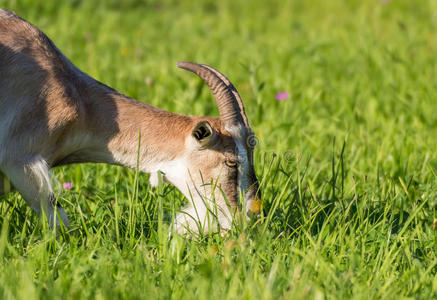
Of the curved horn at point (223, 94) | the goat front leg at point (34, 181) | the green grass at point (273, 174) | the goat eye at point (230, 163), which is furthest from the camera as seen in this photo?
the goat eye at point (230, 163)

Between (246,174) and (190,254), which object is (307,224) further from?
(190,254)

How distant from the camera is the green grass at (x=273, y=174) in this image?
293 centimetres

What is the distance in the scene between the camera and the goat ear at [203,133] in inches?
143

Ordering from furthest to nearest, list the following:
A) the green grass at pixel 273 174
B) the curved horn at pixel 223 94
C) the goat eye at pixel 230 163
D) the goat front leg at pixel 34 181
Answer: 1. the goat eye at pixel 230 163
2. the curved horn at pixel 223 94
3. the goat front leg at pixel 34 181
4. the green grass at pixel 273 174

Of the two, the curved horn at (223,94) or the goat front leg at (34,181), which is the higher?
the curved horn at (223,94)

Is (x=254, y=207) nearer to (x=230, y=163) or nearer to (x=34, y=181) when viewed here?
(x=230, y=163)

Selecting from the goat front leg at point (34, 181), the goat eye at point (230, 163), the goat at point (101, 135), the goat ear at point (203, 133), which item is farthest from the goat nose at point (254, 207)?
the goat front leg at point (34, 181)

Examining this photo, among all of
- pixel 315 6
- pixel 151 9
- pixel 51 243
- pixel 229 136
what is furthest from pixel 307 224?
pixel 315 6

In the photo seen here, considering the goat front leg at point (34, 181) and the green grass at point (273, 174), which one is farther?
the goat front leg at point (34, 181)

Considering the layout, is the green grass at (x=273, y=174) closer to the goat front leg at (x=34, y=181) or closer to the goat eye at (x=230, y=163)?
the goat front leg at (x=34, y=181)

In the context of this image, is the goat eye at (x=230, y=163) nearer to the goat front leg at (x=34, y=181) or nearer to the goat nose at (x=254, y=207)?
the goat nose at (x=254, y=207)

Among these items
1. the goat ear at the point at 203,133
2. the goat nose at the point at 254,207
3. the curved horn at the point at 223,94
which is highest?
the curved horn at the point at 223,94

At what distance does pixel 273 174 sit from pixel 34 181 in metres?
1.69

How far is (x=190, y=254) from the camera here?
3188 mm
